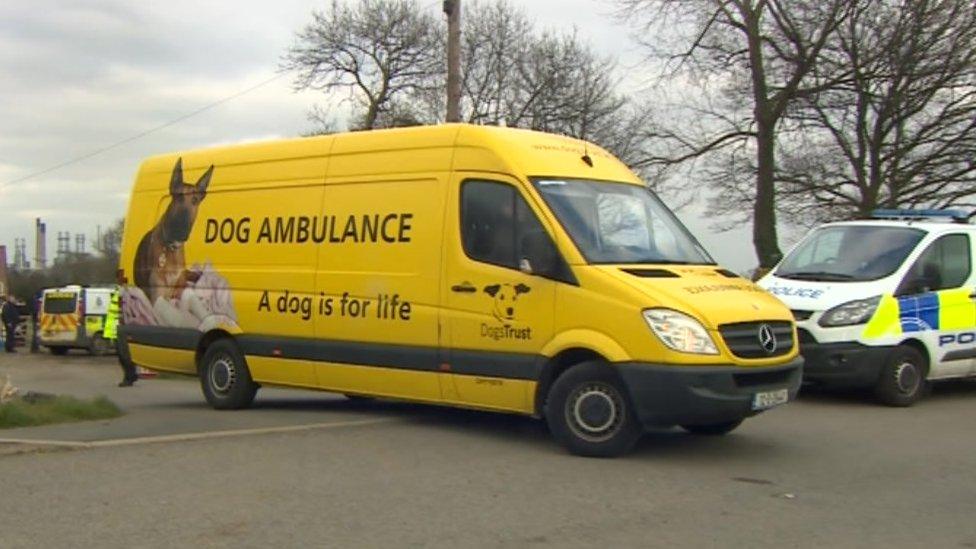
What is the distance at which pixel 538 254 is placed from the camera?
804cm

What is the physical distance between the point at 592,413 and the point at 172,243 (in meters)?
5.64

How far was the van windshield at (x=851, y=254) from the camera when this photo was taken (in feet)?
37.7

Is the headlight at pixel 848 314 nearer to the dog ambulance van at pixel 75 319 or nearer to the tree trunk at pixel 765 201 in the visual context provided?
the tree trunk at pixel 765 201

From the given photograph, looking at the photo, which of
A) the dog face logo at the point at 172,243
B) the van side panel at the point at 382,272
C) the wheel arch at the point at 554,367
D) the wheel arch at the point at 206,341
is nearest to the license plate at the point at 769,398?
the wheel arch at the point at 554,367

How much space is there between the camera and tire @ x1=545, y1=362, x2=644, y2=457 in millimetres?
7750

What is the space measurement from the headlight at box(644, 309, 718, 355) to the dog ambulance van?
88.4 feet

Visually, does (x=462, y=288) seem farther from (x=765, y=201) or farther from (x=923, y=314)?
(x=765, y=201)

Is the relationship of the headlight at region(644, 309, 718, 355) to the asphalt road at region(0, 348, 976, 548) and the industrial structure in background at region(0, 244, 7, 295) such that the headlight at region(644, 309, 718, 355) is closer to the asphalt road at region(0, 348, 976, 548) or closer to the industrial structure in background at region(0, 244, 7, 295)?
the asphalt road at region(0, 348, 976, 548)

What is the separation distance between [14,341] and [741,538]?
Answer: 33553 mm

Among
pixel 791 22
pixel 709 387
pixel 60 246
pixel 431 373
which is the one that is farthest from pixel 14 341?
pixel 60 246

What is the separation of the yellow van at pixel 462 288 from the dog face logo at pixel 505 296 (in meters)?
0.01

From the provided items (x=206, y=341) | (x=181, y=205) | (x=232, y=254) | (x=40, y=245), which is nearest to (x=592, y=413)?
(x=232, y=254)

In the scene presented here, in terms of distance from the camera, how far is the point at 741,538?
225 inches

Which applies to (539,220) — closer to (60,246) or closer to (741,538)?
(741,538)
